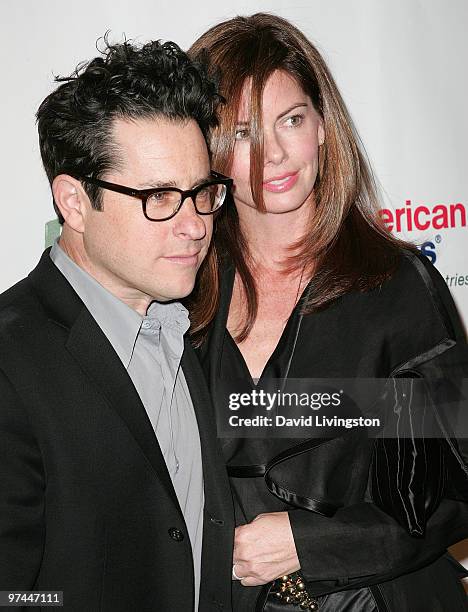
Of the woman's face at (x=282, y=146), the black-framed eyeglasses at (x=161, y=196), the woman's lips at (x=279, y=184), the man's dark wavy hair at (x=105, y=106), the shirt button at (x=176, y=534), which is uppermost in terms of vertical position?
the woman's face at (x=282, y=146)

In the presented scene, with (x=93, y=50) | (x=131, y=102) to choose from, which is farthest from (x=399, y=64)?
(x=131, y=102)

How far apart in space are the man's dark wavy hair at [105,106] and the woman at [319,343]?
40 centimetres

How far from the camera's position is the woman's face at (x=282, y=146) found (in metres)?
2.23

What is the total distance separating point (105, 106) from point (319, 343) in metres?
0.81

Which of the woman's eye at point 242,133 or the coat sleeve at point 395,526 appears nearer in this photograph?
the coat sleeve at point 395,526

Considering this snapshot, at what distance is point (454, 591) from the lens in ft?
7.29

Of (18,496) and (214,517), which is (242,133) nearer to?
(214,517)

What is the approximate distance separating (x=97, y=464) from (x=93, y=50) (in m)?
1.77

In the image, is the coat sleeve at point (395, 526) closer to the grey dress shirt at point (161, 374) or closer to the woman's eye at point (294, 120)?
the grey dress shirt at point (161, 374)

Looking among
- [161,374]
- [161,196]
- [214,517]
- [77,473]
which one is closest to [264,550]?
A: [214,517]

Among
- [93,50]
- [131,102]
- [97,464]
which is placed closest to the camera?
[97,464]

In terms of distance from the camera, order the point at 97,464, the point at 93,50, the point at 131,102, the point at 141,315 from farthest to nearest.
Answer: the point at 93,50
the point at 141,315
the point at 131,102
the point at 97,464

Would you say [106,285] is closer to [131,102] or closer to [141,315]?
[141,315]

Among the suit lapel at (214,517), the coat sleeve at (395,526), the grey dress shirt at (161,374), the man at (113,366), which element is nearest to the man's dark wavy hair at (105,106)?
the man at (113,366)
